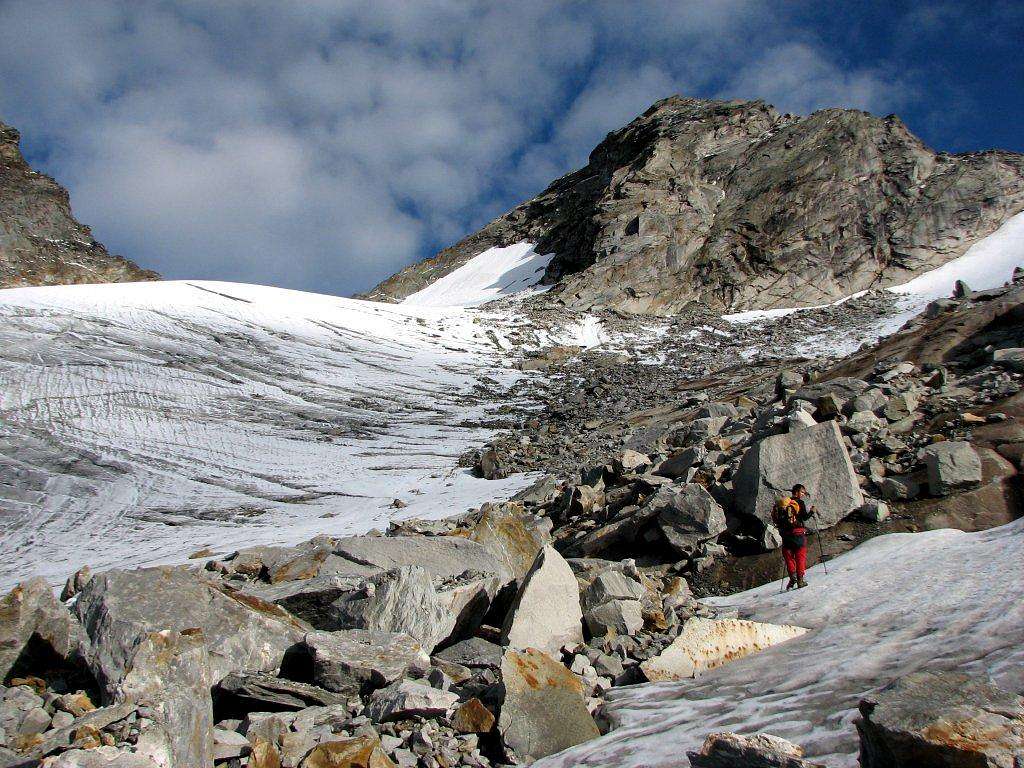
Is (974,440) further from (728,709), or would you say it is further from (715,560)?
(728,709)

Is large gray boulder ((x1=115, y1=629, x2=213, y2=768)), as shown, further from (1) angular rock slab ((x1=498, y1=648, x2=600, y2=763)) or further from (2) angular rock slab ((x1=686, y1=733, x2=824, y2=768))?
(2) angular rock slab ((x1=686, y1=733, x2=824, y2=768))

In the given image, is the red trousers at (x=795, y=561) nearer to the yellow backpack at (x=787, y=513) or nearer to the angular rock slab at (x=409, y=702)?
the yellow backpack at (x=787, y=513)

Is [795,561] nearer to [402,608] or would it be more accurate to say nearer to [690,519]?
[690,519]

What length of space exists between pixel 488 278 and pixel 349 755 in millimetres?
71445

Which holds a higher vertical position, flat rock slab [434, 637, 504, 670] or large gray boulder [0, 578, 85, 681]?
large gray boulder [0, 578, 85, 681]

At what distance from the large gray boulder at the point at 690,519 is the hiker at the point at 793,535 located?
1.22m

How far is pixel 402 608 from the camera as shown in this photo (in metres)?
5.65

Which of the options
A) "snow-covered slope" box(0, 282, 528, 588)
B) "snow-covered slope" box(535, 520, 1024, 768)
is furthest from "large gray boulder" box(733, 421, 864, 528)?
"snow-covered slope" box(0, 282, 528, 588)

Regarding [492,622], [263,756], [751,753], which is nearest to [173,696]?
[263,756]

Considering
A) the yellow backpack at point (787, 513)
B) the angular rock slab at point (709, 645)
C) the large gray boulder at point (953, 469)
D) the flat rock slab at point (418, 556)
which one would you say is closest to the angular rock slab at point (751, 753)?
the angular rock slab at point (709, 645)

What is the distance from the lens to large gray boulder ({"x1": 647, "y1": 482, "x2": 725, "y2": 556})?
8898 mm

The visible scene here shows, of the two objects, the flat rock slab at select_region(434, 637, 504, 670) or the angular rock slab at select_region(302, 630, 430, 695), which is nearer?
the angular rock slab at select_region(302, 630, 430, 695)

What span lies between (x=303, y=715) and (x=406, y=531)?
770 centimetres

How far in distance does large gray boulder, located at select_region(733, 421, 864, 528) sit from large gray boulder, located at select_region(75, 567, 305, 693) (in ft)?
21.2
